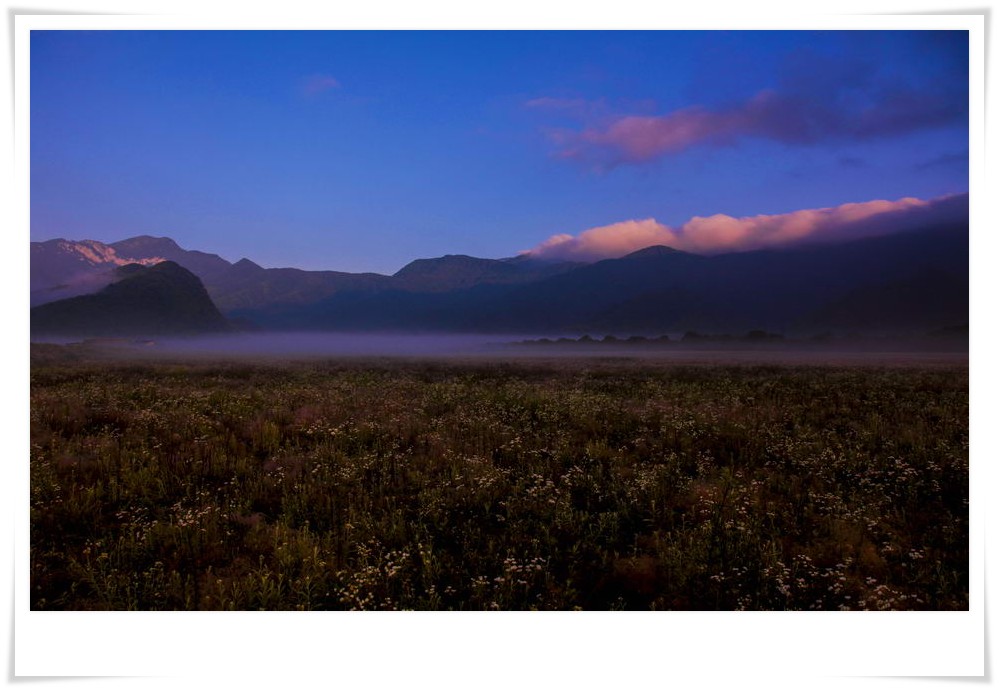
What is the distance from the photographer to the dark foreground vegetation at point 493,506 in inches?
157

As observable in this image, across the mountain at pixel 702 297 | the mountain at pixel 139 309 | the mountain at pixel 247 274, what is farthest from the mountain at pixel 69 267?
the mountain at pixel 702 297

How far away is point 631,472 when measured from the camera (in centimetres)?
604

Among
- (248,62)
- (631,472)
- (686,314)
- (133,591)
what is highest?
(248,62)

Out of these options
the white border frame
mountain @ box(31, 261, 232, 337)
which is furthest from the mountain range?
the white border frame

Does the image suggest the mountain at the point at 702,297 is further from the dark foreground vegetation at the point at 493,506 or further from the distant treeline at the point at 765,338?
the dark foreground vegetation at the point at 493,506

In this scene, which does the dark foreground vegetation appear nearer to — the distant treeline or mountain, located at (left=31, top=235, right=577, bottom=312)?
the distant treeline

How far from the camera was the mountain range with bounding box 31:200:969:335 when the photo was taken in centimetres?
794

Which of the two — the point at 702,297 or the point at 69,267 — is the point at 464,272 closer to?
the point at 702,297

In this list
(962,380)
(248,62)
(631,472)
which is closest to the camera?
(631,472)

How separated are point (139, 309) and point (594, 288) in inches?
488

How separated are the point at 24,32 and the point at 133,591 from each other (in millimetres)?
5921
